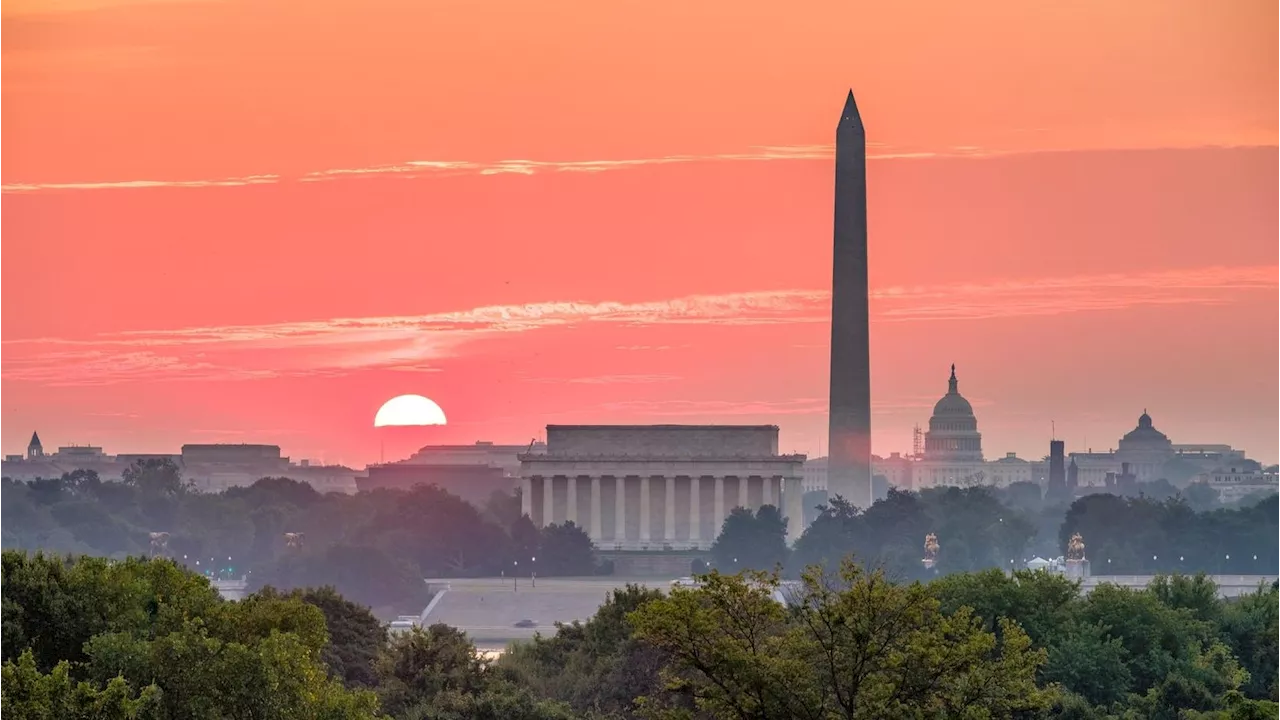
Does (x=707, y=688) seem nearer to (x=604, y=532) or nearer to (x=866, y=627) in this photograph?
(x=866, y=627)

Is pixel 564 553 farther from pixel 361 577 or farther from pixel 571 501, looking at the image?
pixel 361 577

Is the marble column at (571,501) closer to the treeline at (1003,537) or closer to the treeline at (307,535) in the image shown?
the treeline at (307,535)

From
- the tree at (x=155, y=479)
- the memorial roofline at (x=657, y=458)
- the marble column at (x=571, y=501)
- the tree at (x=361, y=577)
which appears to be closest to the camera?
the tree at (x=361, y=577)

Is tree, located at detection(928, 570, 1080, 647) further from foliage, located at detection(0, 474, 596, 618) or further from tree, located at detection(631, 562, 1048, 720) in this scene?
foliage, located at detection(0, 474, 596, 618)

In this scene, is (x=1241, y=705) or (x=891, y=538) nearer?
(x=1241, y=705)

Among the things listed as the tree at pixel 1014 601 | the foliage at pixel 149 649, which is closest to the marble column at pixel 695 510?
the tree at pixel 1014 601

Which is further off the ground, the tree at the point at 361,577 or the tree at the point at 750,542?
the tree at the point at 750,542

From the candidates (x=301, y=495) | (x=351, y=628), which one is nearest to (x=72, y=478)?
(x=301, y=495)

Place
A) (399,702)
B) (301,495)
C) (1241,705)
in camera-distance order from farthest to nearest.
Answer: (301,495) < (399,702) < (1241,705)
